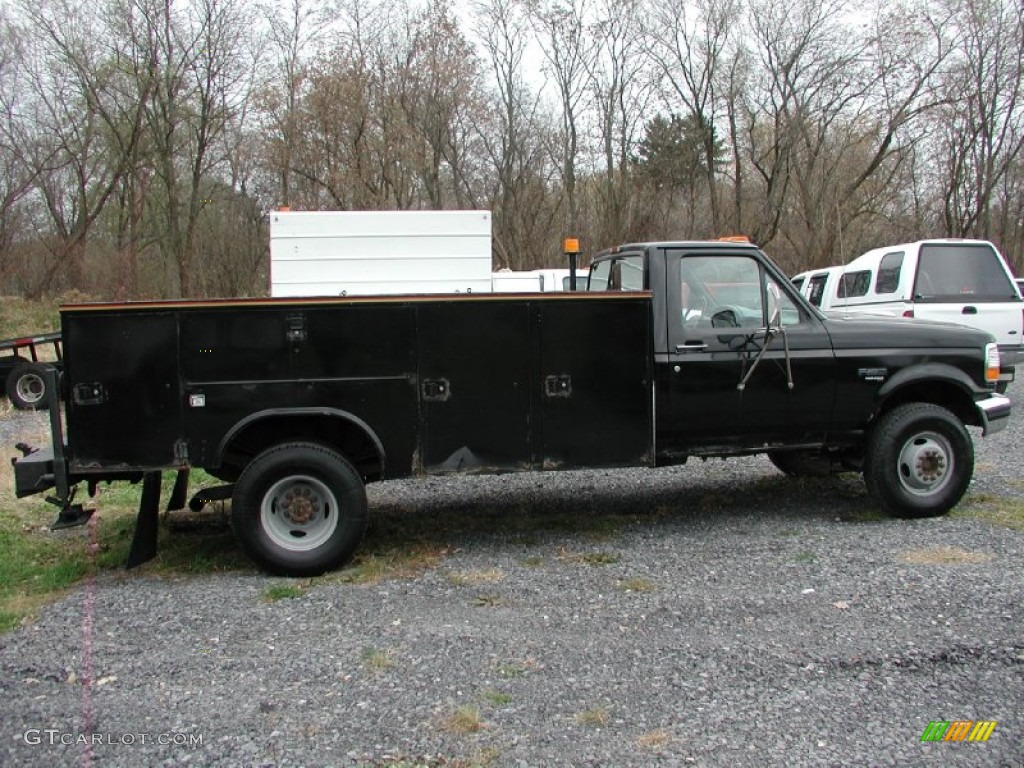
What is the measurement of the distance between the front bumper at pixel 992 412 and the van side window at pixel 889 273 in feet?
14.1

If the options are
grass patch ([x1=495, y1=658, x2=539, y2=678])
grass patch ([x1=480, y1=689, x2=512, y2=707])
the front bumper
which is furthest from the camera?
the front bumper

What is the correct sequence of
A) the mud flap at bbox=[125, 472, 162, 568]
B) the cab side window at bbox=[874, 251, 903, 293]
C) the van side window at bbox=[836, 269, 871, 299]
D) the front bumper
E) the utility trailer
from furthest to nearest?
the utility trailer < the van side window at bbox=[836, 269, 871, 299] < the cab side window at bbox=[874, 251, 903, 293] < the front bumper < the mud flap at bbox=[125, 472, 162, 568]

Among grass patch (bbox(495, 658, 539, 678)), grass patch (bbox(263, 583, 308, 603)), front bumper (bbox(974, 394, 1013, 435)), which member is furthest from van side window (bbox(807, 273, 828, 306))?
grass patch (bbox(495, 658, 539, 678))

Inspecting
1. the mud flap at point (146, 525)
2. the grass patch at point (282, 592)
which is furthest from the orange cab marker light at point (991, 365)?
the mud flap at point (146, 525)

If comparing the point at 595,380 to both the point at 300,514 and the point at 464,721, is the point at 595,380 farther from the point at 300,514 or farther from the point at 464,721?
the point at 464,721

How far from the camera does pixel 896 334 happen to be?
20.4ft

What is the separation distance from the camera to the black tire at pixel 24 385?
14164 millimetres

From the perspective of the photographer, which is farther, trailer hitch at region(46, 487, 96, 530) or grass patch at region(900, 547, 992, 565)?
grass patch at region(900, 547, 992, 565)

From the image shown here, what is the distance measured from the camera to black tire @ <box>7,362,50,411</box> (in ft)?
46.5

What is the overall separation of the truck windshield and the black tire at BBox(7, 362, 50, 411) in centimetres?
1406

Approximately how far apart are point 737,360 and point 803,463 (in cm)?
190

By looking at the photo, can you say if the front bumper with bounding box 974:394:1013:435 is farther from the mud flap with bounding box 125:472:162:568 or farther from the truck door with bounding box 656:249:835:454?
the mud flap with bounding box 125:472:162:568

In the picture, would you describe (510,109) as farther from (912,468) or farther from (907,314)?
(912,468)

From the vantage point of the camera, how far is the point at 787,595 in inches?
187
